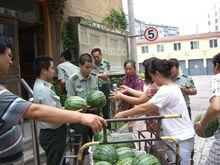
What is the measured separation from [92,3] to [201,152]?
22.9 feet

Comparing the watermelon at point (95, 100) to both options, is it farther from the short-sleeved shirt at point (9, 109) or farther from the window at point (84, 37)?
the window at point (84, 37)

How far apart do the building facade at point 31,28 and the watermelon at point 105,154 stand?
462cm

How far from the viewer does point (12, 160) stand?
312cm

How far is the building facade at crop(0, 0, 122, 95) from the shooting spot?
8.33 m

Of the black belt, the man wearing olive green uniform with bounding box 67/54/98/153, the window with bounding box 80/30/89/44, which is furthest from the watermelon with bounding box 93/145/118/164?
the window with bounding box 80/30/89/44

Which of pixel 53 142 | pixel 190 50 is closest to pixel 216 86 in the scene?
pixel 53 142

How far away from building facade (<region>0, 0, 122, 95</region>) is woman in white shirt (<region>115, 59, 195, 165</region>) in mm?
4502

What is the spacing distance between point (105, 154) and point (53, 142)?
6.16ft

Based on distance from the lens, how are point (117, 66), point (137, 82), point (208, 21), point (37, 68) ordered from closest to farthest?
point (37, 68) < point (137, 82) < point (117, 66) < point (208, 21)

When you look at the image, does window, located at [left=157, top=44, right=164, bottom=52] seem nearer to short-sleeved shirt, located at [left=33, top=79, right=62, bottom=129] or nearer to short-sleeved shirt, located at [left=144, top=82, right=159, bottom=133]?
short-sleeved shirt, located at [left=144, top=82, right=159, bottom=133]

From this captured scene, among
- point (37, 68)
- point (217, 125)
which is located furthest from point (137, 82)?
point (217, 125)

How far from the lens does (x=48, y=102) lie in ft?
17.0

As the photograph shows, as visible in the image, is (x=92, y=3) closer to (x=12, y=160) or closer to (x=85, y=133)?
(x=85, y=133)

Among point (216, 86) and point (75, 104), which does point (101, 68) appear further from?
point (216, 86)
